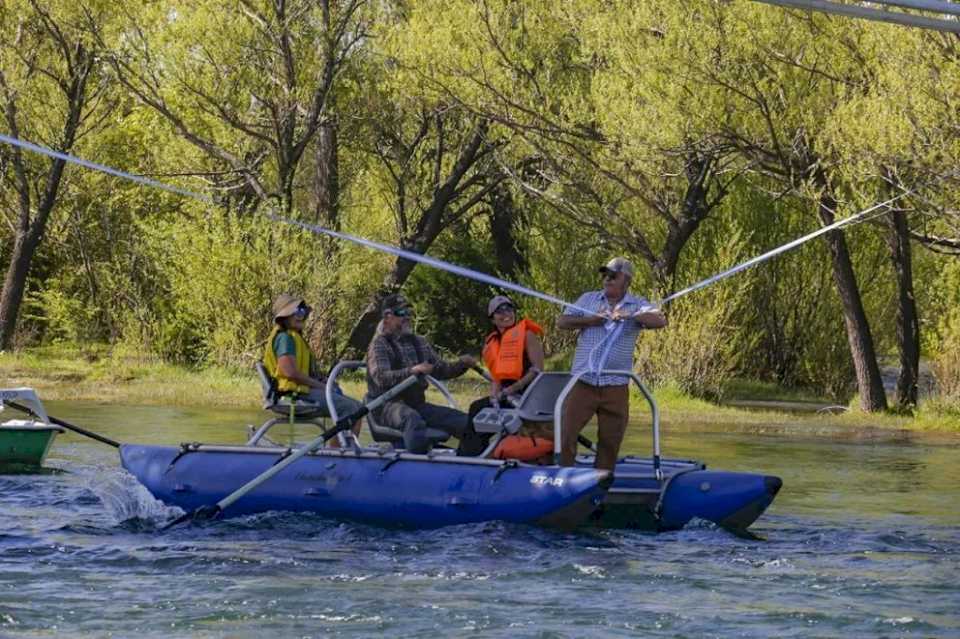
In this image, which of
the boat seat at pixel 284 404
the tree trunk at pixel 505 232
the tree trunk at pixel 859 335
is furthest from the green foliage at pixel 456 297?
the boat seat at pixel 284 404

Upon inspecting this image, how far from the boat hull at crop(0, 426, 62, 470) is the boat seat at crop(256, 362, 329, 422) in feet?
10.2

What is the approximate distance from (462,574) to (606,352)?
2093mm

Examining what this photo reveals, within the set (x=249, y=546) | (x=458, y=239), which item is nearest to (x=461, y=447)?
(x=249, y=546)

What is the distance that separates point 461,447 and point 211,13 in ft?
51.3

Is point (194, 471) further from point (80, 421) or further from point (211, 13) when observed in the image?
point (211, 13)

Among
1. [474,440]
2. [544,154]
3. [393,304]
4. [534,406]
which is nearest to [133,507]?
[393,304]


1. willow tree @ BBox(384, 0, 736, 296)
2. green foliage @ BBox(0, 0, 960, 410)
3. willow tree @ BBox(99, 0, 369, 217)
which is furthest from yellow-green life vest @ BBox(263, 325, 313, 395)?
willow tree @ BBox(99, 0, 369, 217)

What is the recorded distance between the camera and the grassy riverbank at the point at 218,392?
25.0 meters

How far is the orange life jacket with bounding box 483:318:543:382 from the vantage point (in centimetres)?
1414

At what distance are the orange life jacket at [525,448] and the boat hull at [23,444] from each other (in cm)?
526

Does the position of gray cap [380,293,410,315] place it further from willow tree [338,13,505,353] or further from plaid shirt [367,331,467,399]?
willow tree [338,13,505,353]

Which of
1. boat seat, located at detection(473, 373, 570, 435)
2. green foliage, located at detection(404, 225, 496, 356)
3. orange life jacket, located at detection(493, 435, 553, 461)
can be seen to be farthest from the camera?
green foliage, located at detection(404, 225, 496, 356)

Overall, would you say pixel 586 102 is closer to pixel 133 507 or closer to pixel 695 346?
pixel 695 346

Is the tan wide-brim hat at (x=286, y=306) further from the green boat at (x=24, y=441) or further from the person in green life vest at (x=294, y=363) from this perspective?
the green boat at (x=24, y=441)
